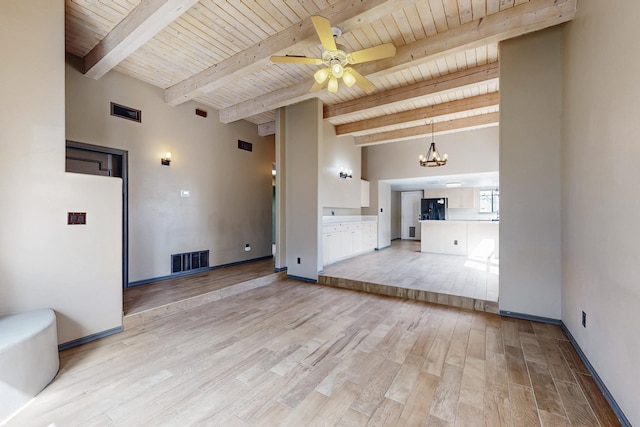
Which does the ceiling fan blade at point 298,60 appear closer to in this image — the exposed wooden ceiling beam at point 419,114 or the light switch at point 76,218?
the light switch at point 76,218

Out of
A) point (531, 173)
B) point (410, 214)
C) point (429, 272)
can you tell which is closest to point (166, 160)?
point (429, 272)

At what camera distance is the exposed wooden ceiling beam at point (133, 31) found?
2444mm

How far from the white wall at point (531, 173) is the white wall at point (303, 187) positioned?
276cm

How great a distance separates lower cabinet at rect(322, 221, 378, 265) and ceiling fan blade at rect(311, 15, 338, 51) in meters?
3.29

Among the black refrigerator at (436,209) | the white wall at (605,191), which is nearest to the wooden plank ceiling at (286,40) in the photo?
the white wall at (605,191)

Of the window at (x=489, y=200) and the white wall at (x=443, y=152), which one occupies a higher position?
the white wall at (x=443, y=152)

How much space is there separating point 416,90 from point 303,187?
8.17 feet

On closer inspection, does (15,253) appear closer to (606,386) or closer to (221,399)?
(221,399)

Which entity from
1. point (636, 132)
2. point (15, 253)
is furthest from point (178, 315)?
point (636, 132)

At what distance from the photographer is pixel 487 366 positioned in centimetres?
214

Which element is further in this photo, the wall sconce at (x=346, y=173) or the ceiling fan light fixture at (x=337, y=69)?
the wall sconce at (x=346, y=173)

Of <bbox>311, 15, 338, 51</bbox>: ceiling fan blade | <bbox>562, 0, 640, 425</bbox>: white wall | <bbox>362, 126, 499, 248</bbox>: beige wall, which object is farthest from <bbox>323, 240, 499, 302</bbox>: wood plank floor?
<bbox>311, 15, 338, 51</bbox>: ceiling fan blade

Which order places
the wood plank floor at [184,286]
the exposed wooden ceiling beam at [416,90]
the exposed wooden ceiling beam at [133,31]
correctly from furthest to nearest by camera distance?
the exposed wooden ceiling beam at [416,90] < the wood plank floor at [184,286] < the exposed wooden ceiling beam at [133,31]

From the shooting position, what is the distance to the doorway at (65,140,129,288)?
3.60 meters
